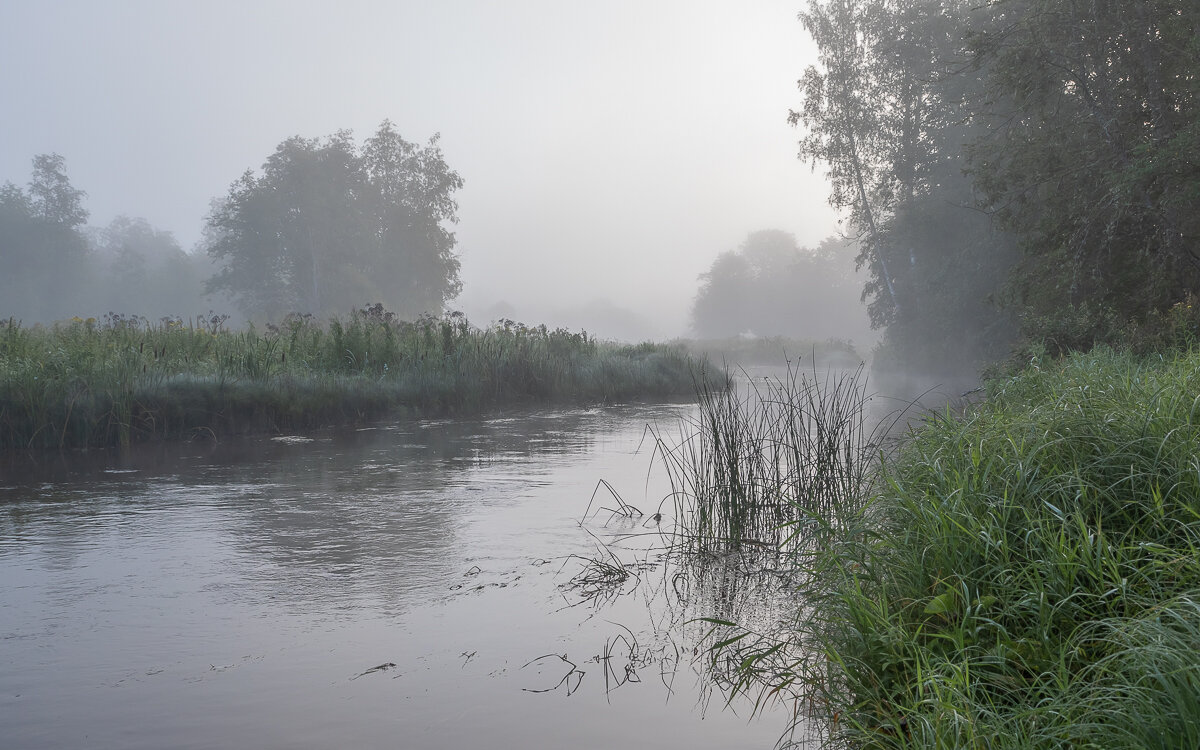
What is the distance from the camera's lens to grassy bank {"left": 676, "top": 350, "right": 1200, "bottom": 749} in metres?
2.16

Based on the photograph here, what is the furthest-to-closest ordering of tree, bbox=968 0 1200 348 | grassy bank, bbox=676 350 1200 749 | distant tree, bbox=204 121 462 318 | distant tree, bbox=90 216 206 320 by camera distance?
distant tree, bbox=90 216 206 320 < distant tree, bbox=204 121 462 318 < tree, bbox=968 0 1200 348 < grassy bank, bbox=676 350 1200 749

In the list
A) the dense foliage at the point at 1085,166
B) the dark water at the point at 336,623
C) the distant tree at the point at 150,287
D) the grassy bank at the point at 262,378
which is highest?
the distant tree at the point at 150,287

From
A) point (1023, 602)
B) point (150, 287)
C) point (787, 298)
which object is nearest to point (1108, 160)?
point (1023, 602)

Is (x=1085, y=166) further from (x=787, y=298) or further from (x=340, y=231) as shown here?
(x=787, y=298)

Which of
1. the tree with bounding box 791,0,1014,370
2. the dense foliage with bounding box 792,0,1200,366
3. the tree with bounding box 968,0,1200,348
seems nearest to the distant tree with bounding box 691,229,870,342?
the tree with bounding box 791,0,1014,370

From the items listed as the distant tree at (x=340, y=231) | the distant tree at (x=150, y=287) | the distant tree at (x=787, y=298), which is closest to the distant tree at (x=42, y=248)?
the distant tree at (x=150, y=287)

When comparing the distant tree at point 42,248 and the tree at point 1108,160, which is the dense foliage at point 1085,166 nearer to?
the tree at point 1108,160

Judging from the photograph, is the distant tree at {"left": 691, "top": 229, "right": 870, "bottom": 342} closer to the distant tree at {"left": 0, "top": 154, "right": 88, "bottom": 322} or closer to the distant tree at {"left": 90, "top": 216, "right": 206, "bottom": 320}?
the distant tree at {"left": 90, "top": 216, "right": 206, "bottom": 320}

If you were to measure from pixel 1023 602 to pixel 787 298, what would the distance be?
71382mm

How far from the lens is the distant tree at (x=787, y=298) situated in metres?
71.5

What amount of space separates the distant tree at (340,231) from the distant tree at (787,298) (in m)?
28.6

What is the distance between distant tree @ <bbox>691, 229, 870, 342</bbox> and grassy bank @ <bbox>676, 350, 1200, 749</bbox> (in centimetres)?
6711

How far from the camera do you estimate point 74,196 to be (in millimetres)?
59250

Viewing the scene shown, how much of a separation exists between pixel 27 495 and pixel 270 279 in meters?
43.0
